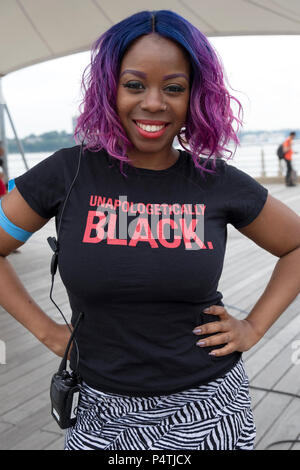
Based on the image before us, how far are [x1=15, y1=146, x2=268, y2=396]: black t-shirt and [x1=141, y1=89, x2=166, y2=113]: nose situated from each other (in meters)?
0.14

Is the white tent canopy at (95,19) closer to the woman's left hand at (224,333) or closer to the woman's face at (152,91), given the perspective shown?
the woman's face at (152,91)

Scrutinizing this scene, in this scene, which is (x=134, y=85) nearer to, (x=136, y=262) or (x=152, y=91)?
(x=152, y=91)

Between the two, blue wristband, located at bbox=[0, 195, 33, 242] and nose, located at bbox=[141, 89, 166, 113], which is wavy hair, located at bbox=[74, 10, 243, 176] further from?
blue wristband, located at bbox=[0, 195, 33, 242]

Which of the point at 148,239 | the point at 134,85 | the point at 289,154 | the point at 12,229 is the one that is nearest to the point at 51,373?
the point at 12,229

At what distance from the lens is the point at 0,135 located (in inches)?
332

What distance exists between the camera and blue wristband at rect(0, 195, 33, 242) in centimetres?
117

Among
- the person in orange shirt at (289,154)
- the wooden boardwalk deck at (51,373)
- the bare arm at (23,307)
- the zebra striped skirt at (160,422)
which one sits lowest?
the person in orange shirt at (289,154)

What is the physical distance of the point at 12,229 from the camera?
1175mm

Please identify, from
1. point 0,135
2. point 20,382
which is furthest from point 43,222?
point 0,135

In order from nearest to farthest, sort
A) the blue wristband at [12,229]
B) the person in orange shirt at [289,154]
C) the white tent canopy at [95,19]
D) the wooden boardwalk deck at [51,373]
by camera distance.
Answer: the blue wristband at [12,229] < the wooden boardwalk deck at [51,373] < the white tent canopy at [95,19] < the person in orange shirt at [289,154]

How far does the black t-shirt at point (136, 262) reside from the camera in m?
1.04

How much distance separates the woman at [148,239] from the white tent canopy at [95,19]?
163 inches

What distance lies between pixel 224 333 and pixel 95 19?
17.3 ft

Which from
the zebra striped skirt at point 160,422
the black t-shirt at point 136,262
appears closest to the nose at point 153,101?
the black t-shirt at point 136,262
